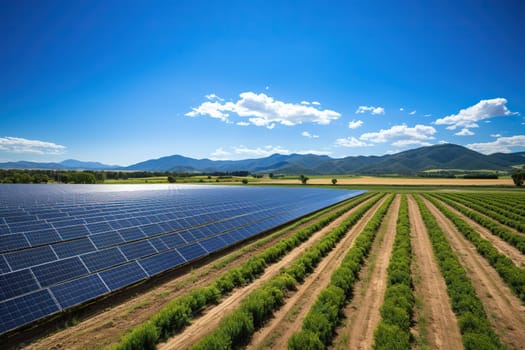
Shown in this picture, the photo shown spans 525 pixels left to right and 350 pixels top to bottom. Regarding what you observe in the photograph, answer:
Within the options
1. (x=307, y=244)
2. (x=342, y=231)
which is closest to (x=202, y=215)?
(x=307, y=244)

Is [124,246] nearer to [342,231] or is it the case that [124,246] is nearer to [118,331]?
[118,331]

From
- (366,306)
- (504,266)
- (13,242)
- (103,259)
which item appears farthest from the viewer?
(504,266)

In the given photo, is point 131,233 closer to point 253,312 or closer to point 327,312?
point 253,312

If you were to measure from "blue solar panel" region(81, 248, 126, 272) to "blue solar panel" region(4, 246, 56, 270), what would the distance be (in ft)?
4.49

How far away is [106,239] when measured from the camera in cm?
1431

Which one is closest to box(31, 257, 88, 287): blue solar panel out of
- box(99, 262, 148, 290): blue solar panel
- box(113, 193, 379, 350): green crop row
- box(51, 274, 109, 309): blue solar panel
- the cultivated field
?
box(51, 274, 109, 309): blue solar panel

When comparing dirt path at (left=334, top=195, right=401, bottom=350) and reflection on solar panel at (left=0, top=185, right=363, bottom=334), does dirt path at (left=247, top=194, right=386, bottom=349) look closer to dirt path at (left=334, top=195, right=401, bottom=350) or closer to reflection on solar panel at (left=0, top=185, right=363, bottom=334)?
dirt path at (left=334, top=195, right=401, bottom=350)

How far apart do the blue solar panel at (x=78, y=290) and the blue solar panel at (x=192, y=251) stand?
199 inches

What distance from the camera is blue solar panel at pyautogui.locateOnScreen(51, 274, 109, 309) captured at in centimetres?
882

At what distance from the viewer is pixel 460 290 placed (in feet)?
36.7

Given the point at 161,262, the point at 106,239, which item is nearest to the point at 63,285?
the point at 161,262

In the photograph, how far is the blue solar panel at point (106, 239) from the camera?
1348cm

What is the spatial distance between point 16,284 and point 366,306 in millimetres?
13607

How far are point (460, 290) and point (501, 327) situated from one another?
2.13m
